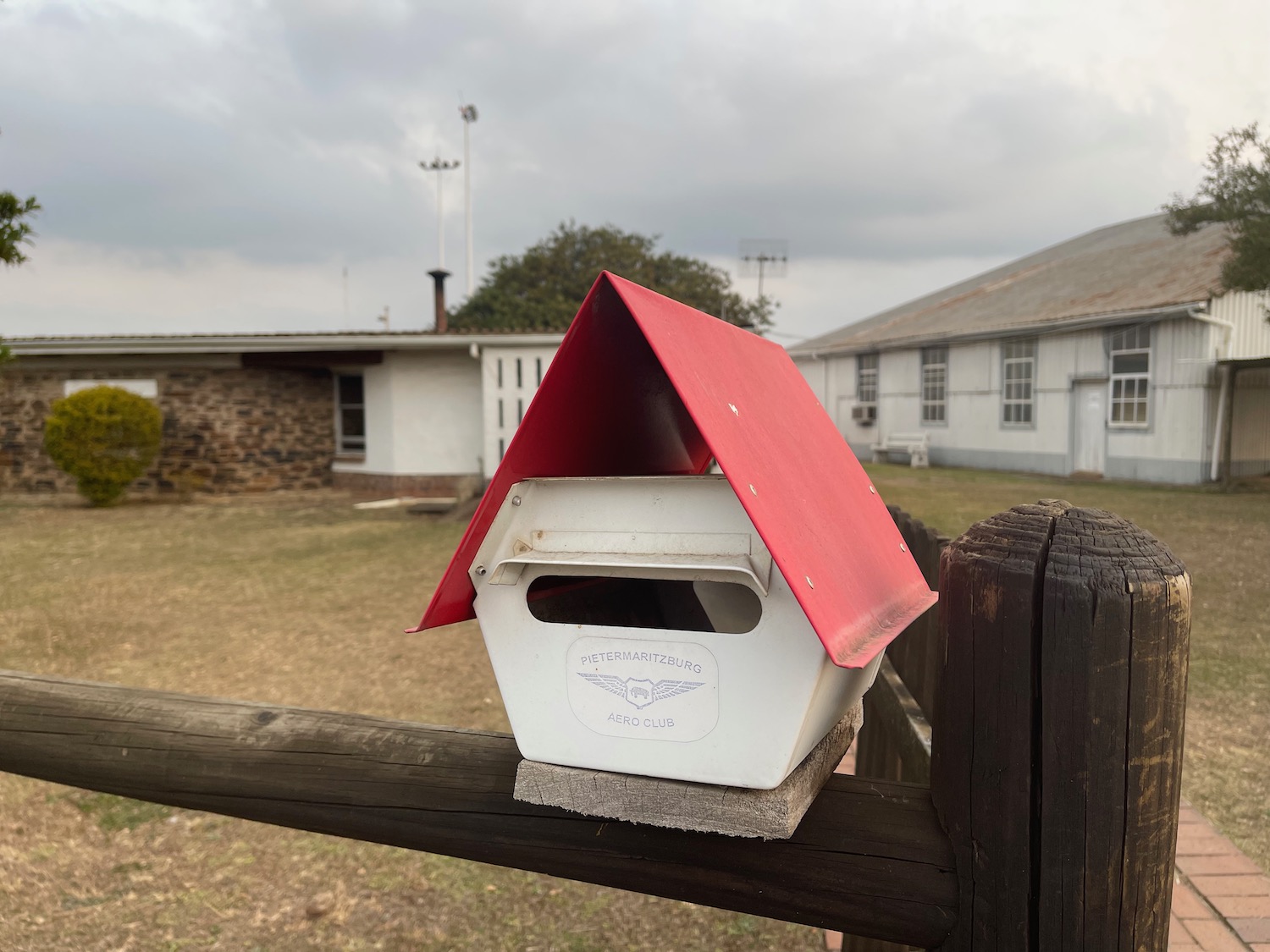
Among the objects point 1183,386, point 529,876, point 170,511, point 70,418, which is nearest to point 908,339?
point 1183,386

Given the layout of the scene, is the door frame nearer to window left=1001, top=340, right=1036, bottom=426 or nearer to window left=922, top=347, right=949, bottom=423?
window left=1001, top=340, right=1036, bottom=426

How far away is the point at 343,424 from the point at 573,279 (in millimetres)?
18539

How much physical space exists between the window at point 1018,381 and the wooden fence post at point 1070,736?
17.7 metres

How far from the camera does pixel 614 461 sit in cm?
130

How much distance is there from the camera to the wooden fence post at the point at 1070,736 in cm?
88

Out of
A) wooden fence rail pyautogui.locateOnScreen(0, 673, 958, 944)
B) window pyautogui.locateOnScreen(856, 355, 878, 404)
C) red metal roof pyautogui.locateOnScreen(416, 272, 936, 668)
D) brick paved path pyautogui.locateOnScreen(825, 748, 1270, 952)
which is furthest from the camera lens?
window pyautogui.locateOnScreen(856, 355, 878, 404)

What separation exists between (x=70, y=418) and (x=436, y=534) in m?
7.45

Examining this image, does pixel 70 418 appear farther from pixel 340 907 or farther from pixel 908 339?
pixel 908 339

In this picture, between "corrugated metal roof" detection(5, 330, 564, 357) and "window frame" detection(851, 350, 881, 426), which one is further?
"window frame" detection(851, 350, 881, 426)

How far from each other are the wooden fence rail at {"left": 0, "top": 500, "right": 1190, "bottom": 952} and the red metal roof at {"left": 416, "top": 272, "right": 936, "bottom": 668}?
0.15 m

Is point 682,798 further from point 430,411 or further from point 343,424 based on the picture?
point 343,424

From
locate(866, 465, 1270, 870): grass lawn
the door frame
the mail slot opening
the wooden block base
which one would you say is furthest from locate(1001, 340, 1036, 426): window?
the wooden block base

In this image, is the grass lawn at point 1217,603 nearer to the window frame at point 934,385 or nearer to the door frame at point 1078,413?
the door frame at point 1078,413

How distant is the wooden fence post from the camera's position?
88 cm
